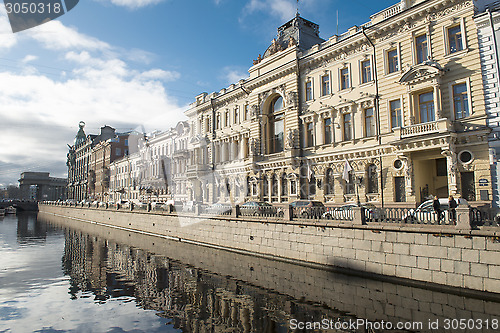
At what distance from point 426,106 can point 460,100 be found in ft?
6.92

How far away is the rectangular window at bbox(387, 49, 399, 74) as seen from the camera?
24.3m

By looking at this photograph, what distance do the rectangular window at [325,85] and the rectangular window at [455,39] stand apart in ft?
33.0

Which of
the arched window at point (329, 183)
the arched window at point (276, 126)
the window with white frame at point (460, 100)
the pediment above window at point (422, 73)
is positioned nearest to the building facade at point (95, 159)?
the arched window at point (276, 126)

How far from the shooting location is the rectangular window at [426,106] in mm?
21934

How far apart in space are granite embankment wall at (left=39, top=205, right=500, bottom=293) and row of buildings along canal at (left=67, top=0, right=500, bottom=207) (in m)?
8.45

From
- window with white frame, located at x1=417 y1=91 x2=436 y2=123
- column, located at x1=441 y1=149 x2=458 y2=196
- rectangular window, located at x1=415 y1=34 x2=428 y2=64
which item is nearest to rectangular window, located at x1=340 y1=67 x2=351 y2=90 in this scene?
rectangular window, located at x1=415 y1=34 x2=428 y2=64

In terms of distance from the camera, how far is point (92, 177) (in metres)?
93.6

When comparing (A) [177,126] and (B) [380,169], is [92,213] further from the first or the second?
(B) [380,169]

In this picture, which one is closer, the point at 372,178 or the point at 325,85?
the point at 372,178

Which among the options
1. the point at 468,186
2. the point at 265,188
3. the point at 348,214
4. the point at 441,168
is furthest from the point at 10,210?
the point at 468,186

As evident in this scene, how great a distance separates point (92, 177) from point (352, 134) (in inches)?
3390

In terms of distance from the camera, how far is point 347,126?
27719 mm

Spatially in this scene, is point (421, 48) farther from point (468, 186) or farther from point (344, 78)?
point (468, 186)

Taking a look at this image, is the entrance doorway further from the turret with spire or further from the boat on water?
the boat on water
